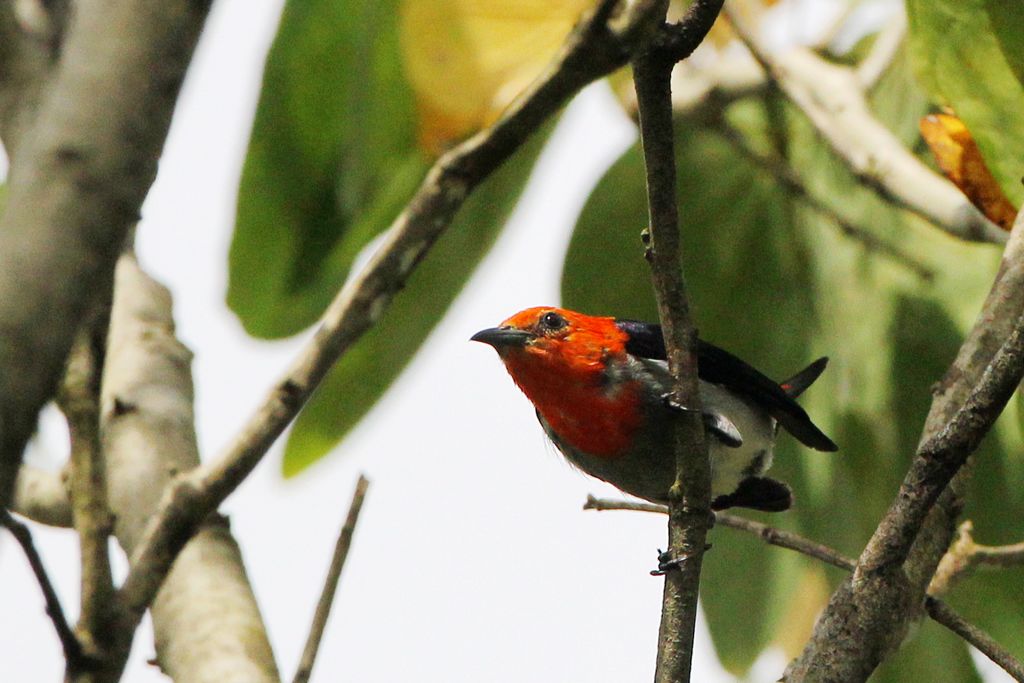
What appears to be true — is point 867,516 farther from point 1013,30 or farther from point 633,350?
point 1013,30

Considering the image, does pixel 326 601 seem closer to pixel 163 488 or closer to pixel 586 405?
pixel 163 488

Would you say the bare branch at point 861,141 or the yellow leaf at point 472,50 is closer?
the bare branch at point 861,141

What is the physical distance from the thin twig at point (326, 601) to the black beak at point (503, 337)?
109cm

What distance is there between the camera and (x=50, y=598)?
66.9 inches

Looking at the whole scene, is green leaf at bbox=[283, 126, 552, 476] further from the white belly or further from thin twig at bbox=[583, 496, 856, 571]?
thin twig at bbox=[583, 496, 856, 571]

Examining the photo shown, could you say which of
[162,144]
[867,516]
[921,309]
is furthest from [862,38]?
[162,144]

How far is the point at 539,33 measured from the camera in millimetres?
3336

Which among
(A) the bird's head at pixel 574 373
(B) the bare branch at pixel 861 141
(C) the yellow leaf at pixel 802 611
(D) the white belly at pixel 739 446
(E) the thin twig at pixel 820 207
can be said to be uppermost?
(B) the bare branch at pixel 861 141

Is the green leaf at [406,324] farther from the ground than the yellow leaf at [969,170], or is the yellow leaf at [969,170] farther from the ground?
the yellow leaf at [969,170]

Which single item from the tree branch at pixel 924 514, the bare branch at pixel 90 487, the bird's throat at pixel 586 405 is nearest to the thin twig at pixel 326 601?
the bare branch at pixel 90 487

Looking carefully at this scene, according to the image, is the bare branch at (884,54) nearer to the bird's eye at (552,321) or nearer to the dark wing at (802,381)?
the dark wing at (802,381)

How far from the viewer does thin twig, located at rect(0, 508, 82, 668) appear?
163 centimetres

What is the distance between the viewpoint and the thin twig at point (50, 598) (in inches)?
64.3

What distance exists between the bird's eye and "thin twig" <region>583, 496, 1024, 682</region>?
79cm
